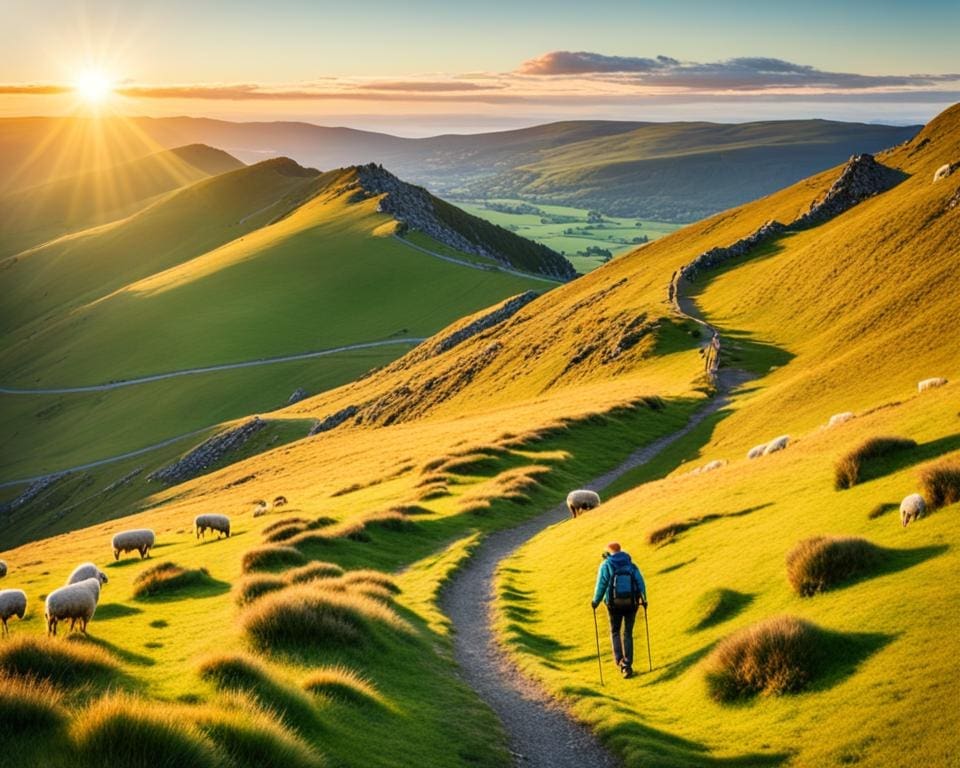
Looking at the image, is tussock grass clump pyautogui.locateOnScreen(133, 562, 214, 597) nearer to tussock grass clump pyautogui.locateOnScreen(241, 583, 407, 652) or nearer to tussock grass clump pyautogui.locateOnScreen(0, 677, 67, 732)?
tussock grass clump pyautogui.locateOnScreen(241, 583, 407, 652)

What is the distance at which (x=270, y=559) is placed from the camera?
3378 cm

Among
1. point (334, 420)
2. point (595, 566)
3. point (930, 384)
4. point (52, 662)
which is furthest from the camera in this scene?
point (334, 420)

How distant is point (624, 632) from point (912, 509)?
293 inches

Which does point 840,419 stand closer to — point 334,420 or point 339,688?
point 339,688

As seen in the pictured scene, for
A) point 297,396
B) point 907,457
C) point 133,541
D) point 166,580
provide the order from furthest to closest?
point 297,396, point 133,541, point 166,580, point 907,457

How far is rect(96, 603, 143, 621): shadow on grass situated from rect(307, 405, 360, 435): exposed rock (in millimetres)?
94092

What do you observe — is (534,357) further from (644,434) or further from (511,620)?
(511,620)

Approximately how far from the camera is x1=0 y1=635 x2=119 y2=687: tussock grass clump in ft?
47.8

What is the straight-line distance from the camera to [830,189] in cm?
12862

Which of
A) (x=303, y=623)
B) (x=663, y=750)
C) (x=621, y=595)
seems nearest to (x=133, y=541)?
(x=303, y=623)

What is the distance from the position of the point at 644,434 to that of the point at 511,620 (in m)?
36.4

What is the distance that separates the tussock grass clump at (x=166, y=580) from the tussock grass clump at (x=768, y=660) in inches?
846

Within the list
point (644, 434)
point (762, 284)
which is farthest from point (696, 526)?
point (762, 284)

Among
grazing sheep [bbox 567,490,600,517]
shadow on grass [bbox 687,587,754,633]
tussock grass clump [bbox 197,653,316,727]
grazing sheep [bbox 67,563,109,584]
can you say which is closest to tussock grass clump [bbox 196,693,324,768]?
tussock grass clump [bbox 197,653,316,727]
